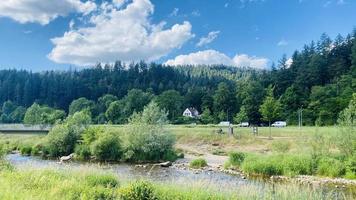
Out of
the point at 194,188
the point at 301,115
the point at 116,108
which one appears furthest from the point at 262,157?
the point at 116,108

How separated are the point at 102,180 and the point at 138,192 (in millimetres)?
3635

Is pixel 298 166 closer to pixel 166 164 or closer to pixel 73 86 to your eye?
pixel 166 164

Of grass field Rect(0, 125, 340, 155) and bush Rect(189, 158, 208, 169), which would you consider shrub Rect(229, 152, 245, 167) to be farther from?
grass field Rect(0, 125, 340, 155)

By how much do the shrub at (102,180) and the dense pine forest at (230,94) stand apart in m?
49.8

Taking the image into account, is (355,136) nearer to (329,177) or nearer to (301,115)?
(329,177)

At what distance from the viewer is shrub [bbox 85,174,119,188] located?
17781 mm

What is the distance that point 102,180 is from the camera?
59.9 ft

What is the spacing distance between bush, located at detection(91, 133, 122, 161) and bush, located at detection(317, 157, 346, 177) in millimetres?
Result: 24368

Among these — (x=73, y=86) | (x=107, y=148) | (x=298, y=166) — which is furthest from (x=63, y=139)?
(x=73, y=86)

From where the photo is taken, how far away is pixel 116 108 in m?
123

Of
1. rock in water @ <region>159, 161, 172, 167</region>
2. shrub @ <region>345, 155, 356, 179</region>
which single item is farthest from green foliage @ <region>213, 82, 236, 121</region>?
shrub @ <region>345, 155, 356, 179</region>

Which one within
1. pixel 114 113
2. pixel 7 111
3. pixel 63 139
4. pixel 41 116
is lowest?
pixel 63 139

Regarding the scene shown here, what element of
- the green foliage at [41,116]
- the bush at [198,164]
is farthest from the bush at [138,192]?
the green foliage at [41,116]

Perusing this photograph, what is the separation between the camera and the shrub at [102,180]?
17.8m
